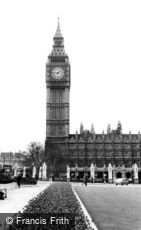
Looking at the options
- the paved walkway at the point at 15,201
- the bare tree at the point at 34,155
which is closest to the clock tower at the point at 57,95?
the bare tree at the point at 34,155

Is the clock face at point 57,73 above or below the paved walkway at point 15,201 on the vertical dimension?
above

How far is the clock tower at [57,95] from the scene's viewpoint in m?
133

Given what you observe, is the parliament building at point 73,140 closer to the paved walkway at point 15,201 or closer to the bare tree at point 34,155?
the bare tree at point 34,155

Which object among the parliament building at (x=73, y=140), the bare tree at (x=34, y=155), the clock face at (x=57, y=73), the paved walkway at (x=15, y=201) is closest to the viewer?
the paved walkway at (x=15, y=201)

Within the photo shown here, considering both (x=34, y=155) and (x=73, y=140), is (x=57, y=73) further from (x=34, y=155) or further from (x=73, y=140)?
(x=34, y=155)

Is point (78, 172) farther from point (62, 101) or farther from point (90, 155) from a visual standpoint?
point (62, 101)

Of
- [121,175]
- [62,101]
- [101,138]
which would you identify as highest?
[62,101]

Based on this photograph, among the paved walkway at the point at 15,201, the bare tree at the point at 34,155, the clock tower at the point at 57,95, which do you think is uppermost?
the clock tower at the point at 57,95

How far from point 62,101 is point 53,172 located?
32376mm

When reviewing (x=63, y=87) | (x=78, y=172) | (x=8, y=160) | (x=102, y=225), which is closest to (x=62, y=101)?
(x=63, y=87)

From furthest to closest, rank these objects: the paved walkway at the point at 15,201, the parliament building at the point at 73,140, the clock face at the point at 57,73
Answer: the clock face at the point at 57,73 < the parliament building at the point at 73,140 < the paved walkway at the point at 15,201

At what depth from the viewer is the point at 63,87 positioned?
136750mm

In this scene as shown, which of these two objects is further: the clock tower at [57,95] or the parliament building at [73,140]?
the clock tower at [57,95]

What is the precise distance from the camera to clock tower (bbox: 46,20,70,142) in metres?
133
